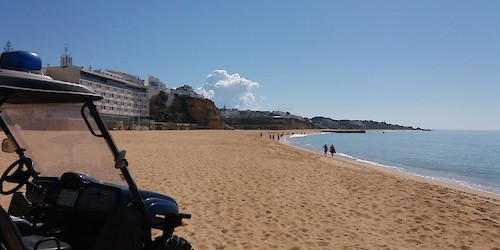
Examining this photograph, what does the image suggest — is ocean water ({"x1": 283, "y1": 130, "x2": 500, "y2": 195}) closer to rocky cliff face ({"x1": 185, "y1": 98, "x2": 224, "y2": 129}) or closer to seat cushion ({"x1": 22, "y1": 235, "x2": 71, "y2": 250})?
seat cushion ({"x1": 22, "y1": 235, "x2": 71, "y2": 250})

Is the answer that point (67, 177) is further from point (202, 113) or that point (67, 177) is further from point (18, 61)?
point (202, 113)

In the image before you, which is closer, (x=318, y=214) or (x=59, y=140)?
(x=59, y=140)

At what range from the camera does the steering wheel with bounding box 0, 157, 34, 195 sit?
3.26 metres

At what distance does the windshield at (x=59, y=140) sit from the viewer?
10.1 feet

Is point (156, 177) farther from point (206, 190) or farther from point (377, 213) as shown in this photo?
point (377, 213)

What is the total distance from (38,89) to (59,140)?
122cm

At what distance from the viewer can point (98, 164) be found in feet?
10.9

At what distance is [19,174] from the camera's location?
341 cm

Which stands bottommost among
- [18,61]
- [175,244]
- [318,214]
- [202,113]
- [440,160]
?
[440,160]

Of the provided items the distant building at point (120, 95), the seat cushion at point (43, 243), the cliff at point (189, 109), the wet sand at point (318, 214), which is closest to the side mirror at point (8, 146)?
the seat cushion at point (43, 243)

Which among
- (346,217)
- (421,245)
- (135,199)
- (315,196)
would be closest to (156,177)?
(315,196)

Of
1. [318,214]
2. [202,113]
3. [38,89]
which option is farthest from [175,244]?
[202,113]

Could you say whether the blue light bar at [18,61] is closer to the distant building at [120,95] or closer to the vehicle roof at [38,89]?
the vehicle roof at [38,89]

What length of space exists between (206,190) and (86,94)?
742 centimetres
